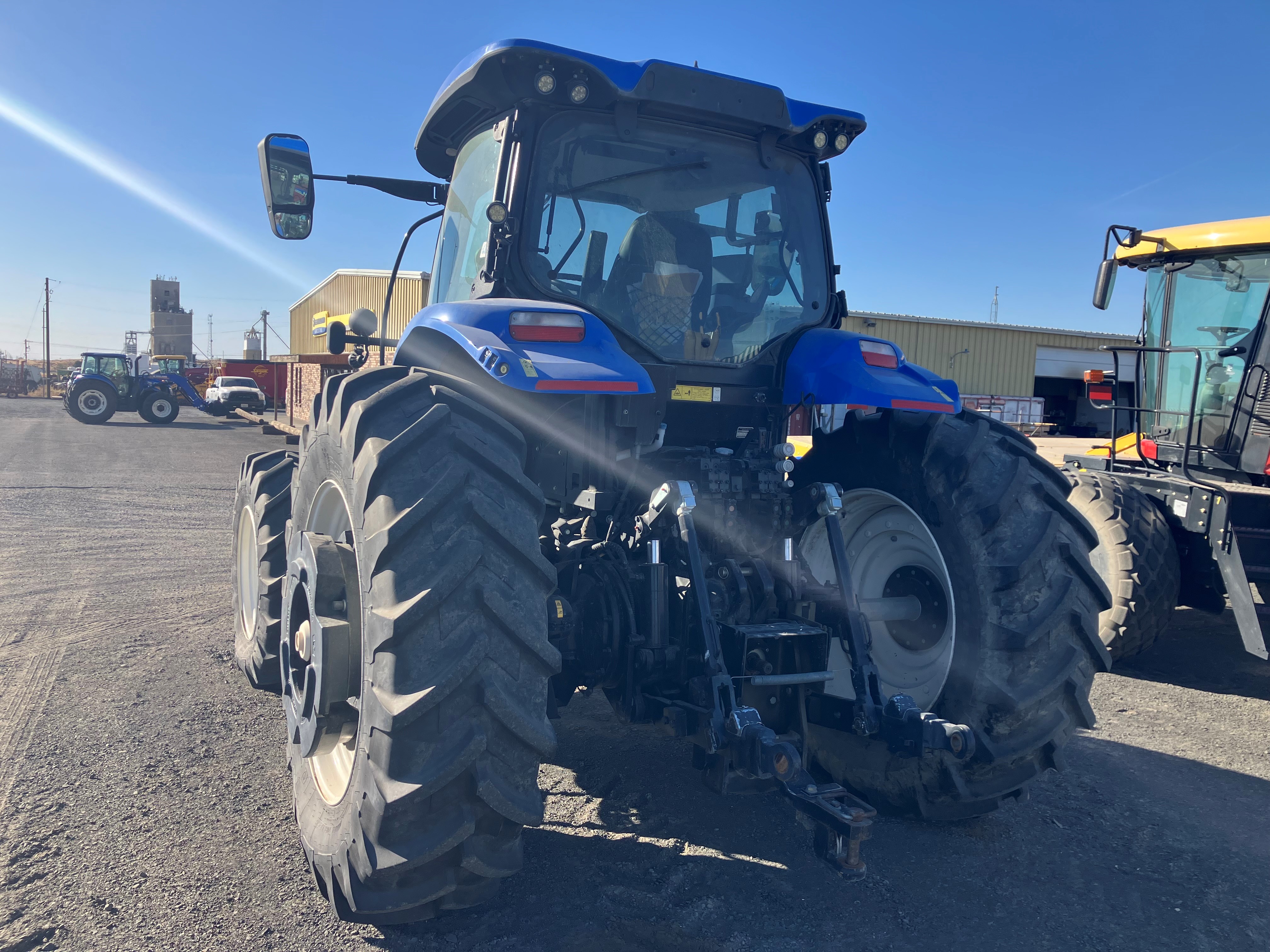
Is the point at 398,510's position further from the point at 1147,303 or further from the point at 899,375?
the point at 1147,303

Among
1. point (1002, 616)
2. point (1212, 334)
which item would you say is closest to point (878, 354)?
point (1002, 616)

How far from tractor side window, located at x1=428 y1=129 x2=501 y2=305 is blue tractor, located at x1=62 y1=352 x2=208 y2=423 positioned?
26.4 meters

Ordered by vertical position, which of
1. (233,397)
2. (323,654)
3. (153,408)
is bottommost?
(153,408)

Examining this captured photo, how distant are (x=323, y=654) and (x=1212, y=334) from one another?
6282 millimetres

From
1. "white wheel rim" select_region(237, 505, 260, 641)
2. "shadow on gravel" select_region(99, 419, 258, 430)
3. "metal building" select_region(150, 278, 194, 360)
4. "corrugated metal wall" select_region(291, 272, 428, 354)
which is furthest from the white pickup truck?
"metal building" select_region(150, 278, 194, 360)

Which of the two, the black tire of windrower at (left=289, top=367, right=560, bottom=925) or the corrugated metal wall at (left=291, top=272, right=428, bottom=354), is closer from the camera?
the black tire of windrower at (left=289, top=367, right=560, bottom=925)

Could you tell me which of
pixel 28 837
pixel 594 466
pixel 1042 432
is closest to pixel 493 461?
pixel 594 466

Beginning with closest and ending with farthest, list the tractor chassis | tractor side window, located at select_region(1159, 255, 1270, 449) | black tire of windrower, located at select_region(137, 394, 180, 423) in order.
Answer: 1. the tractor chassis
2. tractor side window, located at select_region(1159, 255, 1270, 449)
3. black tire of windrower, located at select_region(137, 394, 180, 423)

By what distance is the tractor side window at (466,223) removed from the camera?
10.2 feet

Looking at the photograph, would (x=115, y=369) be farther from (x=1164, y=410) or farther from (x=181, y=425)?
(x=1164, y=410)

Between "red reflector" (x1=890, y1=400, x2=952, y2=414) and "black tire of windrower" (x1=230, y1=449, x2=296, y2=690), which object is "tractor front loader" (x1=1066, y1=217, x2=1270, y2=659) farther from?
"black tire of windrower" (x1=230, y1=449, x2=296, y2=690)

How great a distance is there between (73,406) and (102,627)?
24605 millimetres

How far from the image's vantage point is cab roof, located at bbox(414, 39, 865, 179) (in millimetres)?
2762

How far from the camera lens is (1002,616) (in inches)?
104
